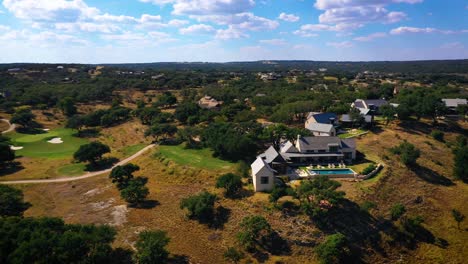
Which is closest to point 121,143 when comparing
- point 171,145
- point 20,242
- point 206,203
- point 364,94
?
point 171,145

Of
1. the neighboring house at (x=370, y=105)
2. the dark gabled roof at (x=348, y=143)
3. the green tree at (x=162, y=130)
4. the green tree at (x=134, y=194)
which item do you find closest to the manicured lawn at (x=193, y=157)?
the green tree at (x=162, y=130)

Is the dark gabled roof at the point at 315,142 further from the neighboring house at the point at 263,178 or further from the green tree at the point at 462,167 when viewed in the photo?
the green tree at the point at 462,167

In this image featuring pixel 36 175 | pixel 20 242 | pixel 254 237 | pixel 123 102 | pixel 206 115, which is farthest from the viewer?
pixel 123 102

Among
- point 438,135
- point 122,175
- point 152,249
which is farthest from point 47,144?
point 438,135

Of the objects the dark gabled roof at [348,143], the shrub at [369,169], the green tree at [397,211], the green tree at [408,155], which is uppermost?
the dark gabled roof at [348,143]

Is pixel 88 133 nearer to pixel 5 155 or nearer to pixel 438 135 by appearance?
pixel 5 155

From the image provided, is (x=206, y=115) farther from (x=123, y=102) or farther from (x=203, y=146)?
(x=123, y=102)
